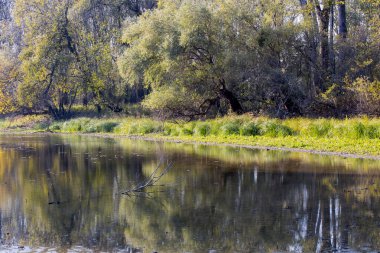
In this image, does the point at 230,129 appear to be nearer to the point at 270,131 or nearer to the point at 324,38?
the point at 270,131

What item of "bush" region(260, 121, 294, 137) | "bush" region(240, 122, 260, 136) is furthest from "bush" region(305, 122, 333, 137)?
"bush" region(240, 122, 260, 136)

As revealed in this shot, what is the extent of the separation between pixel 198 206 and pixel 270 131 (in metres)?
16.8

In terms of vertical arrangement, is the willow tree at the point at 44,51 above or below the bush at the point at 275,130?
above

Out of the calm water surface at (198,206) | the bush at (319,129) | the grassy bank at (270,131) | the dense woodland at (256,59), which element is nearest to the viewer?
the calm water surface at (198,206)

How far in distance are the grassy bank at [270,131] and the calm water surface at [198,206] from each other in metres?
3.13

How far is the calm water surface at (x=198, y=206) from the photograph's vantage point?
30.9 ft

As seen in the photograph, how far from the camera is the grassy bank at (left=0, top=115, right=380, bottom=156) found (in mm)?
23766

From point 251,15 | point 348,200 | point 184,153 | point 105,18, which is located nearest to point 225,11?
point 251,15

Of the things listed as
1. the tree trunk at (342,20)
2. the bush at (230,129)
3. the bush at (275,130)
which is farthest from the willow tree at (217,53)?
the bush at (275,130)

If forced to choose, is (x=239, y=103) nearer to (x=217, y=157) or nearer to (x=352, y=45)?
(x=352, y=45)

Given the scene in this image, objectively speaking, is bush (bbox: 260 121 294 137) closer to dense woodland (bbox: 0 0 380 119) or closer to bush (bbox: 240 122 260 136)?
bush (bbox: 240 122 260 136)

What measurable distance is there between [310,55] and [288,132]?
9.77m

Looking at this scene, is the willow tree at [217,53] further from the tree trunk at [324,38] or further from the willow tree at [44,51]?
the willow tree at [44,51]

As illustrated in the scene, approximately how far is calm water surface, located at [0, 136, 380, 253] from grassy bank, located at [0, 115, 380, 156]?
123 inches
